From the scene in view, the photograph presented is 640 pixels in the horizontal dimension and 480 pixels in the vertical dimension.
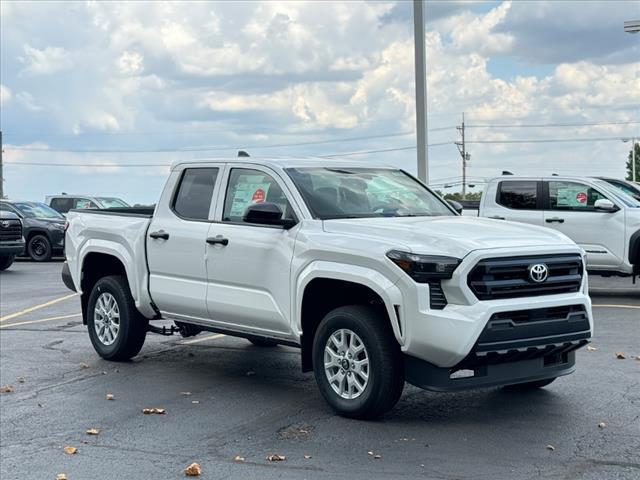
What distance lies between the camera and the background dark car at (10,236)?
2156 cm

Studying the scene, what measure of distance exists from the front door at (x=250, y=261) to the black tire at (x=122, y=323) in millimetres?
1443

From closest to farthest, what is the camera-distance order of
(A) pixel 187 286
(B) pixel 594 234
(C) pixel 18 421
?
(C) pixel 18 421
(A) pixel 187 286
(B) pixel 594 234

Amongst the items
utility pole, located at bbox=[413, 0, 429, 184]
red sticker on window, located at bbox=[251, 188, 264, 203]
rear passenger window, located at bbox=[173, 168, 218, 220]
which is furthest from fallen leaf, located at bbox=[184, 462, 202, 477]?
utility pole, located at bbox=[413, 0, 429, 184]

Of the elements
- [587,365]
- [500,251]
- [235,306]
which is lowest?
[587,365]

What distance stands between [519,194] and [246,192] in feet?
26.4

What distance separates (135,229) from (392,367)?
11.7 feet

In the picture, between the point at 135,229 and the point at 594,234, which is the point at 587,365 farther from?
the point at 594,234

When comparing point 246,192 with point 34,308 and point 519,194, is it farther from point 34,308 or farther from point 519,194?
point 519,194

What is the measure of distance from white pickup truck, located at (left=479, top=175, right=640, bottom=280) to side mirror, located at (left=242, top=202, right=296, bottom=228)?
8037 millimetres

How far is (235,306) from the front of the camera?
7.89 meters

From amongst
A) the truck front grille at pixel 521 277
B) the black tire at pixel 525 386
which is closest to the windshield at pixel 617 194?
the black tire at pixel 525 386

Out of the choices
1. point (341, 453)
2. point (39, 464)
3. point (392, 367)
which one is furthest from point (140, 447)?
point (392, 367)

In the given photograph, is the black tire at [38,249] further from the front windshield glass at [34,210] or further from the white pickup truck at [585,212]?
the white pickup truck at [585,212]

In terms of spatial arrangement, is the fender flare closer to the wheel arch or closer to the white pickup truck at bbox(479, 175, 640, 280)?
the wheel arch
